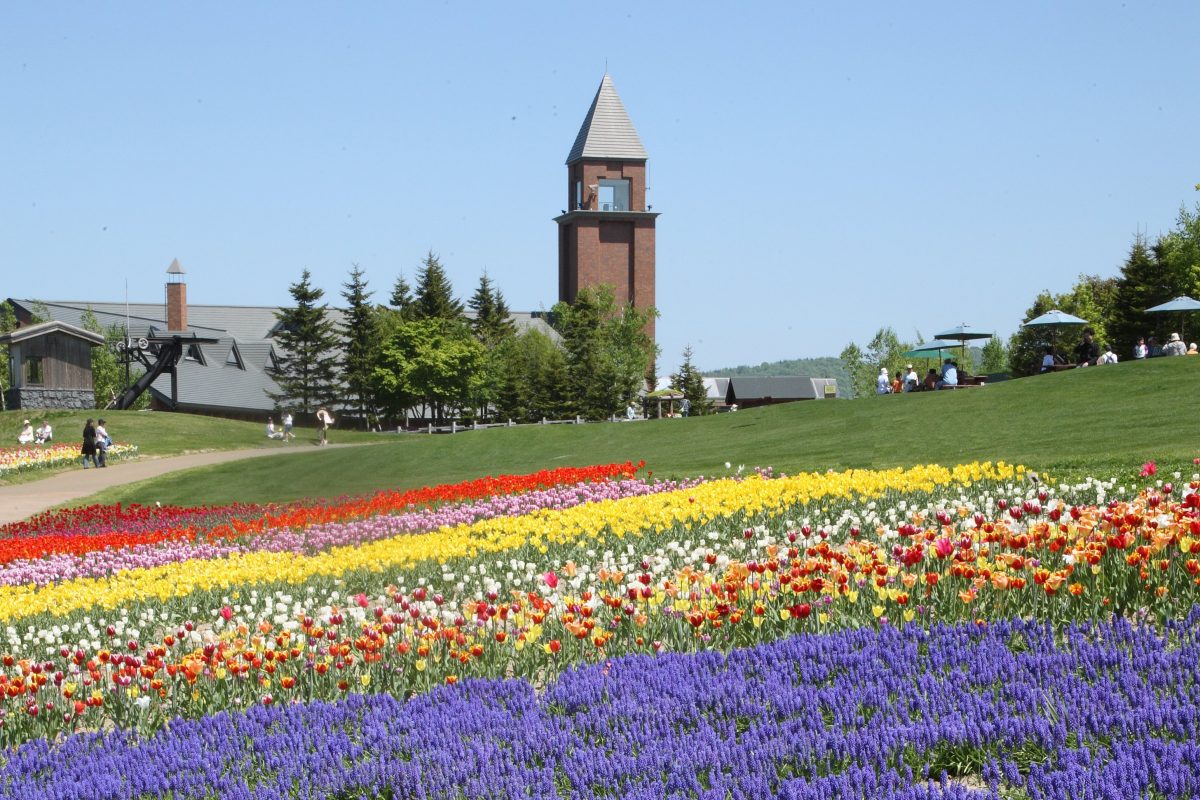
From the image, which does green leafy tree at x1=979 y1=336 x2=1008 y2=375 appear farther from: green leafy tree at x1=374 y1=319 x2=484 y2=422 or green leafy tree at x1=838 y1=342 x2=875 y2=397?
green leafy tree at x1=374 y1=319 x2=484 y2=422

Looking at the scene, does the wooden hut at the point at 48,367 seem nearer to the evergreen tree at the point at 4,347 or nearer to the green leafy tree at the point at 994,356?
the evergreen tree at the point at 4,347

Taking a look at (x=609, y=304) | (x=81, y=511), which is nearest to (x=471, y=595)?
(x=81, y=511)

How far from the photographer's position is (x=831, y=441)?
2469cm

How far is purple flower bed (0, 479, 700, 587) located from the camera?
15.5 m

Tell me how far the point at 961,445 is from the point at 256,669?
15807 mm

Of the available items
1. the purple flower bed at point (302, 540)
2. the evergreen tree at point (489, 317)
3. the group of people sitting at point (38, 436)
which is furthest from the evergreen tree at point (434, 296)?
the purple flower bed at point (302, 540)

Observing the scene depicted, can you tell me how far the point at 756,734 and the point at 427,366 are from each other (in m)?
64.9

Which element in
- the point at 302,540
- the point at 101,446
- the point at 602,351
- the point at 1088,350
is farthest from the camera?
the point at 602,351

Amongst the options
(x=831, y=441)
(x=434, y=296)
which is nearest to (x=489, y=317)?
(x=434, y=296)

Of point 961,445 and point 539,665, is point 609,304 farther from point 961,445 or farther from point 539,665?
point 539,665

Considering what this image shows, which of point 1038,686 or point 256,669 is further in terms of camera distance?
point 256,669

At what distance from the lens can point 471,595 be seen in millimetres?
10430

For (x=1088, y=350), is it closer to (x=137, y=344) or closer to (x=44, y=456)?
(x=44, y=456)

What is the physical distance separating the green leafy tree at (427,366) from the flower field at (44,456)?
88.2 feet
